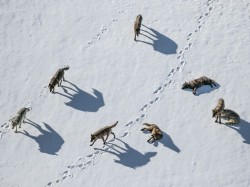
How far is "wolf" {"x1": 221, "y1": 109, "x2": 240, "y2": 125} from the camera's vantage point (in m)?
18.8

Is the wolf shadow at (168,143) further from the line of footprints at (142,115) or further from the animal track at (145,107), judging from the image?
the animal track at (145,107)

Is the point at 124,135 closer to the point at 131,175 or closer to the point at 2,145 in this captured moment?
the point at 131,175

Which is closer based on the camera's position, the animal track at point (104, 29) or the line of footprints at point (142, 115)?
the line of footprints at point (142, 115)

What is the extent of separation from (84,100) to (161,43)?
16.2ft

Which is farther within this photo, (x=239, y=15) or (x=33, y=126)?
(x=239, y=15)

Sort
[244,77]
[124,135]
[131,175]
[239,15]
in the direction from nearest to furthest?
[131,175] → [124,135] → [244,77] → [239,15]

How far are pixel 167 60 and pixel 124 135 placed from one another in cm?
465

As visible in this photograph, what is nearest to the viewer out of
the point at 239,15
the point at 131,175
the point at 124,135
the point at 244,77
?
the point at 131,175

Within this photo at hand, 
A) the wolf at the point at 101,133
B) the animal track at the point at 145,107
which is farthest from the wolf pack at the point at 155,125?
the animal track at the point at 145,107

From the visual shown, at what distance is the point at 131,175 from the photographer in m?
17.9

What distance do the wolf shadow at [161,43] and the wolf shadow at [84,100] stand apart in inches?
151

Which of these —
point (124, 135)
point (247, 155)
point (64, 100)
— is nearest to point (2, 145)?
point (64, 100)

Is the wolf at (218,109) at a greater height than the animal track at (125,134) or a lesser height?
greater

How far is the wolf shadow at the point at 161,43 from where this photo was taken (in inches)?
865
